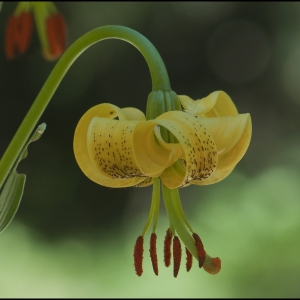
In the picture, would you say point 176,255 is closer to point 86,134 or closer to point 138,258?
point 138,258

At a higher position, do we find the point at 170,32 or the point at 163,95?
the point at 170,32

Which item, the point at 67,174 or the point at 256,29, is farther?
the point at 256,29

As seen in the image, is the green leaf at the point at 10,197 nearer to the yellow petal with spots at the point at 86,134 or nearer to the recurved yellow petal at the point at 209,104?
the yellow petal with spots at the point at 86,134

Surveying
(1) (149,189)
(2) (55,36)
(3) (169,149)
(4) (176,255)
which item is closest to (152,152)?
(3) (169,149)

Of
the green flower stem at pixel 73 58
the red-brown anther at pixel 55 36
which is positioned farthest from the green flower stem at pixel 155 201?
the red-brown anther at pixel 55 36

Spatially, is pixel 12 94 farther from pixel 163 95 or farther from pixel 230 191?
pixel 163 95

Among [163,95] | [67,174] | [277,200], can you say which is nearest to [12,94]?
[67,174]
